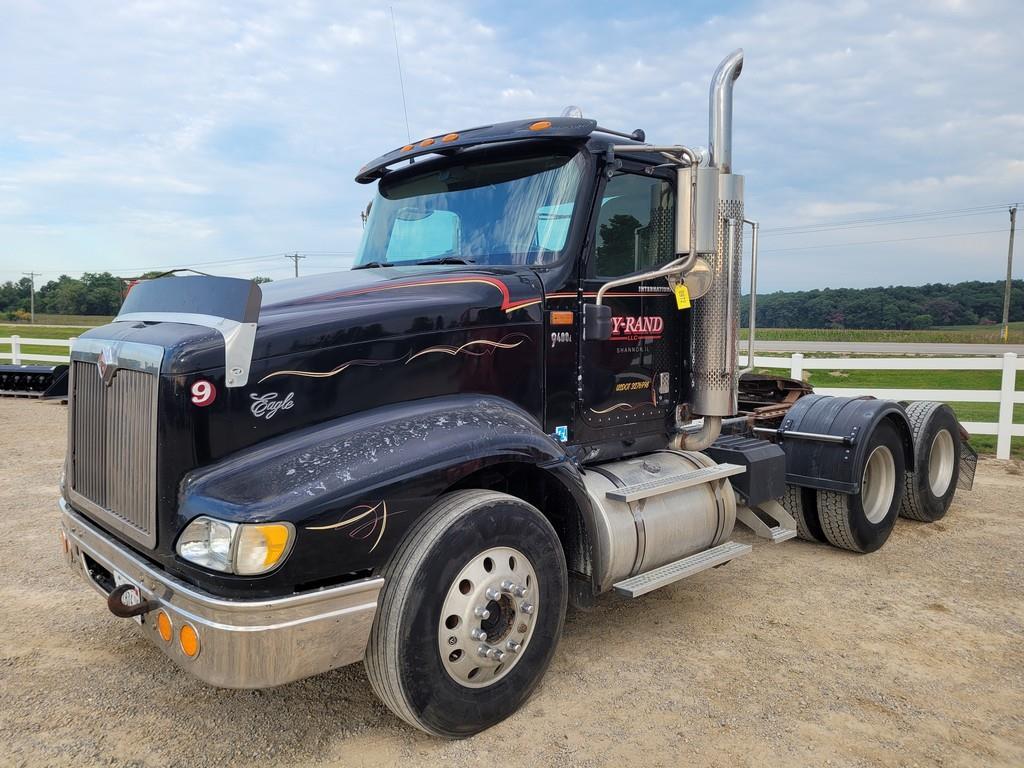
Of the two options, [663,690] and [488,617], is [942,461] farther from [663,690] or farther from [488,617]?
[488,617]

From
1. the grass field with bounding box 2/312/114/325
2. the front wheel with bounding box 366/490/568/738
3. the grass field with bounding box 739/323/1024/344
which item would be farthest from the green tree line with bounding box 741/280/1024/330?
the front wheel with bounding box 366/490/568/738

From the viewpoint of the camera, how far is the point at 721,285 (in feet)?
14.9

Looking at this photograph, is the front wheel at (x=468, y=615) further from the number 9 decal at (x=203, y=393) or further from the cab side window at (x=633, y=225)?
the cab side window at (x=633, y=225)

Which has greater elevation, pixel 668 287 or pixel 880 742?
pixel 668 287

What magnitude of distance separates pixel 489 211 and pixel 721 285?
5.00ft

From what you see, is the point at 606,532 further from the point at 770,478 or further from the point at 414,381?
the point at 770,478

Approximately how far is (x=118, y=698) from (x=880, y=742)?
11.3 feet

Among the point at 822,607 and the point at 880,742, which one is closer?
the point at 880,742

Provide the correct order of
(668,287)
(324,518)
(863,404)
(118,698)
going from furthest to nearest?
1. (863,404)
2. (668,287)
3. (118,698)
4. (324,518)

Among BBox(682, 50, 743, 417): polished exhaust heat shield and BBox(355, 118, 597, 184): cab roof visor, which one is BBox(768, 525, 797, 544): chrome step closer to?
BBox(682, 50, 743, 417): polished exhaust heat shield

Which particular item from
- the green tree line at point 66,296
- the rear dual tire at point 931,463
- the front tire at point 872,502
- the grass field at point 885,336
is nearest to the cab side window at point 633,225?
the front tire at point 872,502

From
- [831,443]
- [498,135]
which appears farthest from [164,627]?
[831,443]

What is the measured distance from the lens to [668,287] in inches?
176

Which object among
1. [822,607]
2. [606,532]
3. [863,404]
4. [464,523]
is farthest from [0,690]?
[863,404]
